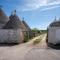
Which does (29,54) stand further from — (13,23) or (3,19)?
(3,19)

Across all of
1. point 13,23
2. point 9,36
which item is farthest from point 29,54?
point 13,23

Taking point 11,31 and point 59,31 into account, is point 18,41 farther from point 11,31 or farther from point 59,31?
point 59,31

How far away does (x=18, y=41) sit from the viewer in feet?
90.3

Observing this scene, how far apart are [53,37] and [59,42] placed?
1302 millimetres

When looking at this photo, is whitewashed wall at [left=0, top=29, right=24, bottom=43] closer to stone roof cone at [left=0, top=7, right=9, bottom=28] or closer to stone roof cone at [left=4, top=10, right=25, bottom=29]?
stone roof cone at [left=4, top=10, right=25, bottom=29]

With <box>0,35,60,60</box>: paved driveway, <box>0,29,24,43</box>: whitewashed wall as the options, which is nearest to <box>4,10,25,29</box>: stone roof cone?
<box>0,29,24,43</box>: whitewashed wall

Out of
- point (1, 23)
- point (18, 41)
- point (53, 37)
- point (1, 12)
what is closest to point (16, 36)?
point (18, 41)

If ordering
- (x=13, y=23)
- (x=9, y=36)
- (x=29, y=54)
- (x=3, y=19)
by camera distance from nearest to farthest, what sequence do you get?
(x=29, y=54), (x=9, y=36), (x=13, y=23), (x=3, y=19)

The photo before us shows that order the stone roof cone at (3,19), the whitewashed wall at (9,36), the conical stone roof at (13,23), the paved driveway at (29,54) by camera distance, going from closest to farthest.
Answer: the paved driveway at (29,54)
the whitewashed wall at (9,36)
the conical stone roof at (13,23)
the stone roof cone at (3,19)

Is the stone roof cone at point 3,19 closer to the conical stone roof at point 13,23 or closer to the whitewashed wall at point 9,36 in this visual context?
the conical stone roof at point 13,23

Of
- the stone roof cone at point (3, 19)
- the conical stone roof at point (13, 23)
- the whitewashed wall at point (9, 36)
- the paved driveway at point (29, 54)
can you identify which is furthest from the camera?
the stone roof cone at point (3, 19)

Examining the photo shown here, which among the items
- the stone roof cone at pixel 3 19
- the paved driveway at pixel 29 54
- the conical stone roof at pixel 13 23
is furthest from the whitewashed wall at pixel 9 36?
the stone roof cone at pixel 3 19

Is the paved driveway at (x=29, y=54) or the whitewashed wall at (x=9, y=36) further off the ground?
the whitewashed wall at (x=9, y=36)

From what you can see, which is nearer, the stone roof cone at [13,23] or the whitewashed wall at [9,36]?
the whitewashed wall at [9,36]
